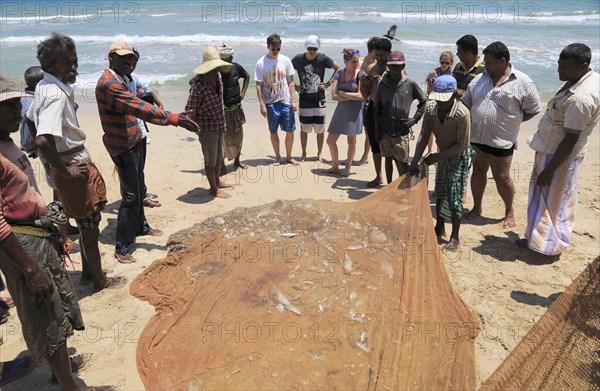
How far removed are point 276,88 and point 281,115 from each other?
0.44m

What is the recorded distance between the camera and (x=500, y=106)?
492 centimetres

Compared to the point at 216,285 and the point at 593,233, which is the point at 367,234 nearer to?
the point at 216,285

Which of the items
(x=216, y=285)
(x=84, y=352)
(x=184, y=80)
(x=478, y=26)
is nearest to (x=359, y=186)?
(x=216, y=285)

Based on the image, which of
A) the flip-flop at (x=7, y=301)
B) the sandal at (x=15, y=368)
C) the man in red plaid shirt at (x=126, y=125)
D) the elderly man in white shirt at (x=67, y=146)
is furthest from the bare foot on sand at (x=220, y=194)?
the sandal at (x=15, y=368)

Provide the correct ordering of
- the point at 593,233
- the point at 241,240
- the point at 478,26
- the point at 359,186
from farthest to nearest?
the point at 478,26 < the point at 359,186 < the point at 593,233 < the point at 241,240

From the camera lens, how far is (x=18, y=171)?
2609 mm

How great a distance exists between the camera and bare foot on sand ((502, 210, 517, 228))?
5.45m

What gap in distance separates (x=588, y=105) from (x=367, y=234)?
2175 millimetres

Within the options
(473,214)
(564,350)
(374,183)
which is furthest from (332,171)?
(564,350)

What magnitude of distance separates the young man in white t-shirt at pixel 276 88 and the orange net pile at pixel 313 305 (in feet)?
8.77

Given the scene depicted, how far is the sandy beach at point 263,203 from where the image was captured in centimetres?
351

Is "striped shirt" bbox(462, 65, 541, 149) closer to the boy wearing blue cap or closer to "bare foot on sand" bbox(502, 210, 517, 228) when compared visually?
the boy wearing blue cap

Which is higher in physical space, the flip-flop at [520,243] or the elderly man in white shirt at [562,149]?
the elderly man in white shirt at [562,149]

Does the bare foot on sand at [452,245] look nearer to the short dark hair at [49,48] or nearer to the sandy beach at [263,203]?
the sandy beach at [263,203]
